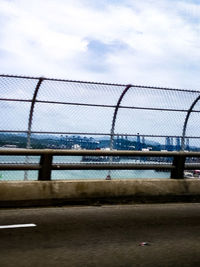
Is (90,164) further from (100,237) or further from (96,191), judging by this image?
(100,237)

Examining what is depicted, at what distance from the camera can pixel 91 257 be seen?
5.01 metres

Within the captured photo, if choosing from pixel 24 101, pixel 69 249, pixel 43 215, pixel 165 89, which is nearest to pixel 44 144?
pixel 24 101

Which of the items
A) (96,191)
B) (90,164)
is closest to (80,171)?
(90,164)

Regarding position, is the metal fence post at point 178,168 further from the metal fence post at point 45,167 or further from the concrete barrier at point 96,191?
the metal fence post at point 45,167

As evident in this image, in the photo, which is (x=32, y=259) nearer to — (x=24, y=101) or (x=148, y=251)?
(x=148, y=251)

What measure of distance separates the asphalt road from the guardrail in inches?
29.7

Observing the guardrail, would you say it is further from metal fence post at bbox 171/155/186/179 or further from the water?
the water

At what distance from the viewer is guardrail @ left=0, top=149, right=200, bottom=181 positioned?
7.89 m

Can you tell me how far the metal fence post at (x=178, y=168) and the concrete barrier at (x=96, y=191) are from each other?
17cm

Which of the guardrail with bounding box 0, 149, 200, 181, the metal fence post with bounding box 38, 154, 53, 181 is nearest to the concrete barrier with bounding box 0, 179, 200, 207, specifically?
the metal fence post with bounding box 38, 154, 53, 181

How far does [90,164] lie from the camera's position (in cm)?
874

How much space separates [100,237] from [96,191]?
254 centimetres

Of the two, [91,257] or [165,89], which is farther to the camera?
[165,89]

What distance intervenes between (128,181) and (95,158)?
3.03 feet
